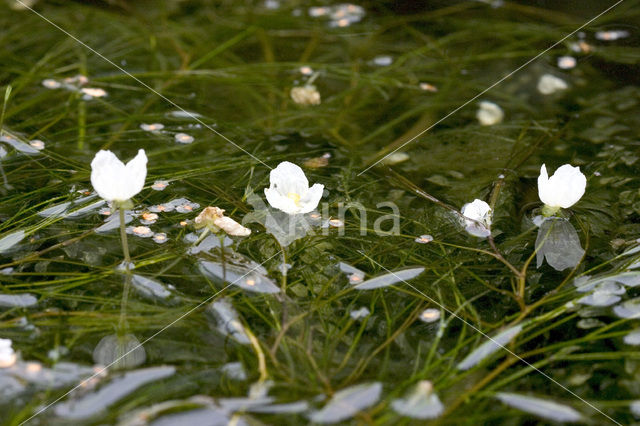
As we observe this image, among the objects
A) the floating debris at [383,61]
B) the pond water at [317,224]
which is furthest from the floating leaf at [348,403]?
the floating debris at [383,61]

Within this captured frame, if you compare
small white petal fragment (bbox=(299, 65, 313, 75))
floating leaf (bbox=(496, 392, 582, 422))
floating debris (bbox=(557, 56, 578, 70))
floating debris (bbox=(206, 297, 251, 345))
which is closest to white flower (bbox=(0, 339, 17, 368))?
floating debris (bbox=(206, 297, 251, 345))

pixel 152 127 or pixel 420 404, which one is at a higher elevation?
pixel 152 127

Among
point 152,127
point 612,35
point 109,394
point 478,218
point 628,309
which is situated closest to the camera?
point 109,394

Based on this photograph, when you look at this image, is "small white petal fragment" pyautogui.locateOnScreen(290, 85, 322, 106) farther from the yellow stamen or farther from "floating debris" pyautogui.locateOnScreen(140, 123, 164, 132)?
the yellow stamen

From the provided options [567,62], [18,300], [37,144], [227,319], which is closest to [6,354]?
[18,300]

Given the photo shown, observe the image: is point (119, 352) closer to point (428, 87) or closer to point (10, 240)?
point (10, 240)

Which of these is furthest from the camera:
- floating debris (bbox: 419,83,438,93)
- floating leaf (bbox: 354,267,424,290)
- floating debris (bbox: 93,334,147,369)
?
floating debris (bbox: 419,83,438,93)

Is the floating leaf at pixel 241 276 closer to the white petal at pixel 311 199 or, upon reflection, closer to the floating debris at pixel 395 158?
the white petal at pixel 311 199

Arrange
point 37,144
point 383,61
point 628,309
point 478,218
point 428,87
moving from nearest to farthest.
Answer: point 628,309 → point 478,218 → point 37,144 → point 428,87 → point 383,61
